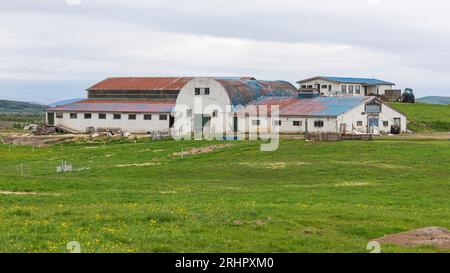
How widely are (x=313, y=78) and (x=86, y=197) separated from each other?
82008 millimetres

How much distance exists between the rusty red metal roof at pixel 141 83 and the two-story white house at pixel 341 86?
18927mm

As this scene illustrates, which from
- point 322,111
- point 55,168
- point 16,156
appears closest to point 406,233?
point 55,168

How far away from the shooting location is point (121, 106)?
97.4 m

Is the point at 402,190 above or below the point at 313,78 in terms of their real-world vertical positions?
below

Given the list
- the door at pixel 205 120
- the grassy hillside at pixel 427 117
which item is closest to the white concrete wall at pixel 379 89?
the grassy hillside at pixel 427 117

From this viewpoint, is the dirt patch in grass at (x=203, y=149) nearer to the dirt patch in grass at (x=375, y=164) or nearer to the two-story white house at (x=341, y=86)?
the dirt patch in grass at (x=375, y=164)

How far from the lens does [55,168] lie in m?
54.2

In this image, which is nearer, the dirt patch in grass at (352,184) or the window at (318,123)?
the dirt patch in grass at (352,184)

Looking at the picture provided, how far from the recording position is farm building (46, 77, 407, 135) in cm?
7844

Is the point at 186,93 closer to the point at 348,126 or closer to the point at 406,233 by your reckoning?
the point at 348,126

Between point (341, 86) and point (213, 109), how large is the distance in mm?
28489

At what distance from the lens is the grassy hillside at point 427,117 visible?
89.8 meters

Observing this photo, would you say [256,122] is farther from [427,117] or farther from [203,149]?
[427,117]

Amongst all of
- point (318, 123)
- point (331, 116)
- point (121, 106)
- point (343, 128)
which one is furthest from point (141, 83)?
point (343, 128)
